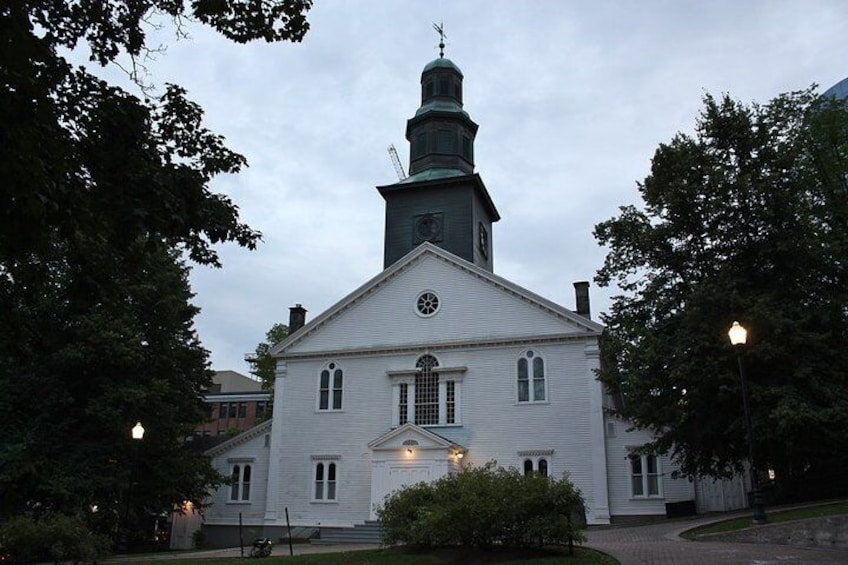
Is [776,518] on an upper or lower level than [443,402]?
lower

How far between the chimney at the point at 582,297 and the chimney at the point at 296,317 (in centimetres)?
1303

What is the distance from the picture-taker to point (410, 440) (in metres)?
28.5

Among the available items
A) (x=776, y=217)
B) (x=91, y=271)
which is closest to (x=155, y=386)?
(x=91, y=271)

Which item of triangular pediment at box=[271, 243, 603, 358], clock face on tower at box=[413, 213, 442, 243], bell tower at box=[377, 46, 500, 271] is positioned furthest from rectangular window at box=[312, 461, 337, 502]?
clock face on tower at box=[413, 213, 442, 243]

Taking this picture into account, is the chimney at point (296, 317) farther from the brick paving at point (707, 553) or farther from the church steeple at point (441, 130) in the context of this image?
the brick paving at point (707, 553)

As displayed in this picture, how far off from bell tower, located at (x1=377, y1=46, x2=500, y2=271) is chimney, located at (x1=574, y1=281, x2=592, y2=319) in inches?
212

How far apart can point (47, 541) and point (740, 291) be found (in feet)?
66.9

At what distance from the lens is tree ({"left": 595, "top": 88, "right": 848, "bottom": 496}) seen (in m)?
20.5

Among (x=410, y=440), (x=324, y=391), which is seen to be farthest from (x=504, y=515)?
(x=324, y=391)

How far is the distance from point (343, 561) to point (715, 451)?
523 inches

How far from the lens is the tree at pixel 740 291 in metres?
20.5

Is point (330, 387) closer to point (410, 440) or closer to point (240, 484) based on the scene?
point (410, 440)

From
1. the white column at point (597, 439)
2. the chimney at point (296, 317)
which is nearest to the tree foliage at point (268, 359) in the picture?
the chimney at point (296, 317)

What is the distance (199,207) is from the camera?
1064 centimetres
